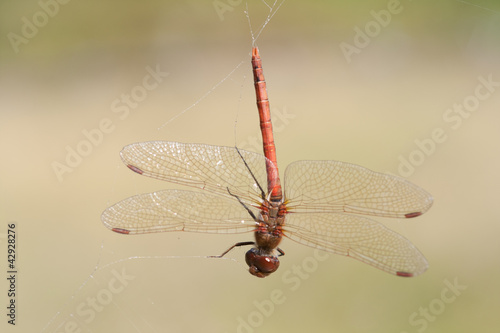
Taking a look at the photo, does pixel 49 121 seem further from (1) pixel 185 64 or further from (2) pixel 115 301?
(2) pixel 115 301

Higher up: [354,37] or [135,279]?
[354,37]

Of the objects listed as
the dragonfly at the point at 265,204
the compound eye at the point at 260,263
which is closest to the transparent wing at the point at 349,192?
the dragonfly at the point at 265,204

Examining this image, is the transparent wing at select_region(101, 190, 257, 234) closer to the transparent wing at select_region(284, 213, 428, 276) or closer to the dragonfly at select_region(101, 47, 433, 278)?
the dragonfly at select_region(101, 47, 433, 278)

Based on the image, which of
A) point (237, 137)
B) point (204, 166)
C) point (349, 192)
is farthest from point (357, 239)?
point (237, 137)

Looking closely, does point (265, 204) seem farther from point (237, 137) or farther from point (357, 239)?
point (237, 137)

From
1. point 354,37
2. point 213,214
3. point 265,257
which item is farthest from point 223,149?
point 354,37

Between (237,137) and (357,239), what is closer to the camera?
(357,239)

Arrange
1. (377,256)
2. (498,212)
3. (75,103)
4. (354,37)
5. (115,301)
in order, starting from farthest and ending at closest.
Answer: (354,37)
(75,103)
(498,212)
(115,301)
(377,256)
